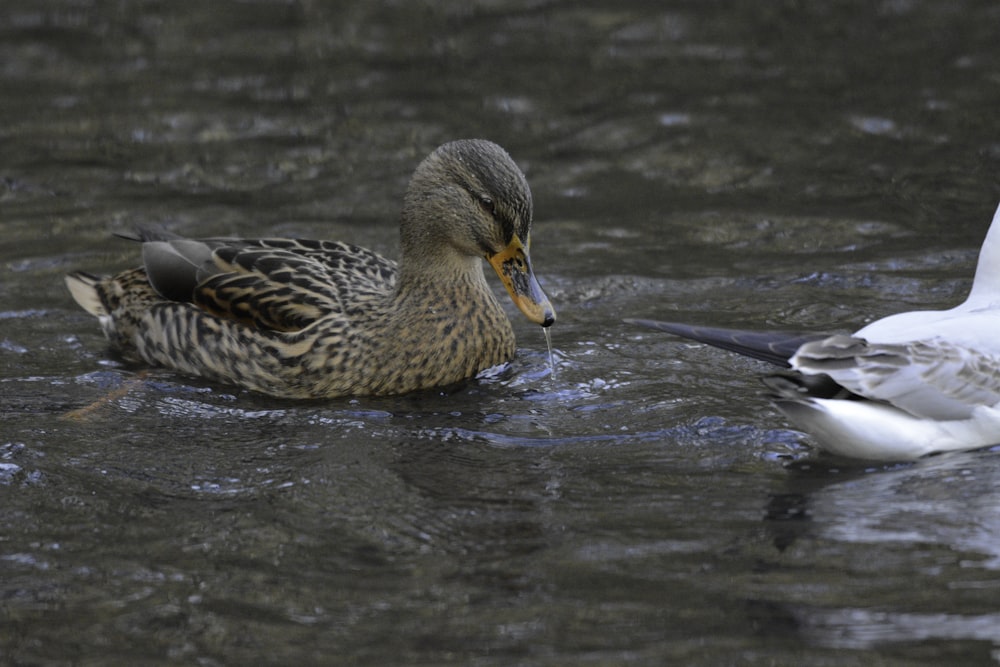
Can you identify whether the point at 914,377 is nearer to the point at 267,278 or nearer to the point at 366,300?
the point at 366,300

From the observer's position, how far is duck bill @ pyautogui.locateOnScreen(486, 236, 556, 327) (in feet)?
24.2

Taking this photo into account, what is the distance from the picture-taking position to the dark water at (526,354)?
199 inches

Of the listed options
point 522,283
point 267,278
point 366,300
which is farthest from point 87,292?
point 522,283

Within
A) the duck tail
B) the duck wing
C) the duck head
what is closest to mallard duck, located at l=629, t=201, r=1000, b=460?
the duck head

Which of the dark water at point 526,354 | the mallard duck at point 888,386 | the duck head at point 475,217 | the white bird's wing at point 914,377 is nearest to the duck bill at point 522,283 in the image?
the duck head at point 475,217

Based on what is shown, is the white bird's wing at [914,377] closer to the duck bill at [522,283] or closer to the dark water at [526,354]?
the dark water at [526,354]

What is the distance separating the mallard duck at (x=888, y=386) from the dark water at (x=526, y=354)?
0.13 meters

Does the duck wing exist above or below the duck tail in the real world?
above

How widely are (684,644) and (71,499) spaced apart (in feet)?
9.29

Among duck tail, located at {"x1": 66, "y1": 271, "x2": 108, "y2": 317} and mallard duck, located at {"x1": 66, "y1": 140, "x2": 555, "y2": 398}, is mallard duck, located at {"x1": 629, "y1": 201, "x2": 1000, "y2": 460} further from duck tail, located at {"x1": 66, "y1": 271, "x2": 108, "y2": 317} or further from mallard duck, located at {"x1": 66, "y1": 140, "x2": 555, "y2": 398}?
duck tail, located at {"x1": 66, "y1": 271, "x2": 108, "y2": 317}

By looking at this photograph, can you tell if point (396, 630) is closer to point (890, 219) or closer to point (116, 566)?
point (116, 566)

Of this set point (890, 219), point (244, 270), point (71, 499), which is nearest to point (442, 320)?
point (244, 270)

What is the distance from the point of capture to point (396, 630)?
16.2 ft

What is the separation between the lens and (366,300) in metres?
7.92
